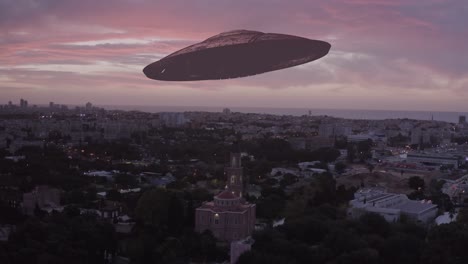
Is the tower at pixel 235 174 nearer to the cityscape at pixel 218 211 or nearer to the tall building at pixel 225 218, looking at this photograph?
the cityscape at pixel 218 211

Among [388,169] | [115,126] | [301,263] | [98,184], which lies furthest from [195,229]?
[115,126]

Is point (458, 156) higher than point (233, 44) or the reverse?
the reverse

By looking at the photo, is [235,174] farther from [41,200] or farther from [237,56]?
[237,56]

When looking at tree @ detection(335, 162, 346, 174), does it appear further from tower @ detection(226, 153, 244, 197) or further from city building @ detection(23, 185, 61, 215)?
city building @ detection(23, 185, 61, 215)

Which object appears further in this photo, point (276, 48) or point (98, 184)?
point (98, 184)

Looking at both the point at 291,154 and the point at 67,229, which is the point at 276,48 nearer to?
the point at 67,229

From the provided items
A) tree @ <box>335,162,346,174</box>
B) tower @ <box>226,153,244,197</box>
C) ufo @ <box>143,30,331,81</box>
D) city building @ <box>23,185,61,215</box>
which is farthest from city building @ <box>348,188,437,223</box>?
tree @ <box>335,162,346,174</box>
